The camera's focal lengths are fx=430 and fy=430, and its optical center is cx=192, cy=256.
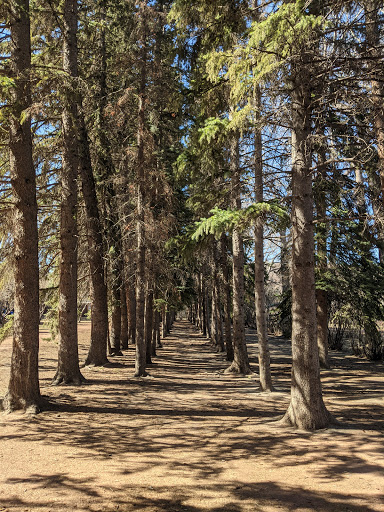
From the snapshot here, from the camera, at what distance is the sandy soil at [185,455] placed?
4863 millimetres

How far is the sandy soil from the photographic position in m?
4.86

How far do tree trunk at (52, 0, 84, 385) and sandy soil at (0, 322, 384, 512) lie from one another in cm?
72

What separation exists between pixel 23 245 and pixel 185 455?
5.18 m

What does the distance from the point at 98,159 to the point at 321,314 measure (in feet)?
35.2

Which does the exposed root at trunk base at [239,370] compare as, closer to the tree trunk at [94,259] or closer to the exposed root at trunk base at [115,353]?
the tree trunk at [94,259]

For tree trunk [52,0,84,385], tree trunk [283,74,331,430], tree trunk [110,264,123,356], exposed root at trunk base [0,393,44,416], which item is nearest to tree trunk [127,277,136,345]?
tree trunk [110,264,123,356]

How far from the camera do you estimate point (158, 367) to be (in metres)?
18.1

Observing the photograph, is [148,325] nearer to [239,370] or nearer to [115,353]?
[115,353]

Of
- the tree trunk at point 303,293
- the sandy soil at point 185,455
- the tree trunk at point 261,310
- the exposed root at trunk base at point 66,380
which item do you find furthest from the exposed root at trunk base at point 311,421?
the exposed root at trunk base at point 66,380

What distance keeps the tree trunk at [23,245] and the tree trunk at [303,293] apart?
16.8ft

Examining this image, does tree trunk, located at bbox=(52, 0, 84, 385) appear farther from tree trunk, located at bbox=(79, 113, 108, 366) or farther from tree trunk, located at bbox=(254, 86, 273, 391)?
tree trunk, located at bbox=(254, 86, 273, 391)

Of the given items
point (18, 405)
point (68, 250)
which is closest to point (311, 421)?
point (18, 405)

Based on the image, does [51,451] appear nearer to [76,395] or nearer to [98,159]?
[76,395]

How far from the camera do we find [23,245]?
8781 mm
